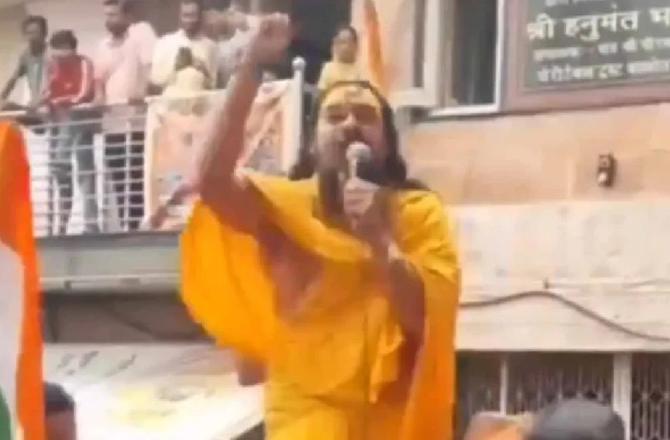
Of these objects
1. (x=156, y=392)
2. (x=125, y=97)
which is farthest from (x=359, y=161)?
(x=125, y=97)

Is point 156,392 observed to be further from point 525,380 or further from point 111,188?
point 525,380

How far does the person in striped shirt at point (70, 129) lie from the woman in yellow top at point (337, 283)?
4470 millimetres

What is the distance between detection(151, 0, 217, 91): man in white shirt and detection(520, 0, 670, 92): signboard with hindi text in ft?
4.63

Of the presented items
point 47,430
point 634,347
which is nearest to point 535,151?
point 634,347

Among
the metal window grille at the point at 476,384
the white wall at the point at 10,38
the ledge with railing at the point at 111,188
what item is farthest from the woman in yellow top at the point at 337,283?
the white wall at the point at 10,38

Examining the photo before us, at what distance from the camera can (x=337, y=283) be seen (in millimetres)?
3977

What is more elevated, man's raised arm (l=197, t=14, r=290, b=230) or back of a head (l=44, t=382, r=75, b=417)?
man's raised arm (l=197, t=14, r=290, b=230)

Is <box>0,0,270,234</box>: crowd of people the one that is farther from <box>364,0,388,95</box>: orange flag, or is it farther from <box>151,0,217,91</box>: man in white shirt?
<box>364,0,388,95</box>: orange flag

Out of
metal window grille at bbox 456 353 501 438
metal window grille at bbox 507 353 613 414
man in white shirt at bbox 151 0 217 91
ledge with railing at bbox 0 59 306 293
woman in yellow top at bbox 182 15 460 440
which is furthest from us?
ledge with railing at bbox 0 59 306 293

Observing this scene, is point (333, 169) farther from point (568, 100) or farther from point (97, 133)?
point (97, 133)

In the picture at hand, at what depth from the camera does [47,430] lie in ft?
12.3

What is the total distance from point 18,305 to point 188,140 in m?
4.30

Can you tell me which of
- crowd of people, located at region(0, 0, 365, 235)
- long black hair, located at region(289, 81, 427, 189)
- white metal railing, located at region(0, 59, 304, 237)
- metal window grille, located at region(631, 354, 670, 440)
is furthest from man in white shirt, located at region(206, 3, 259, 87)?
long black hair, located at region(289, 81, 427, 189)

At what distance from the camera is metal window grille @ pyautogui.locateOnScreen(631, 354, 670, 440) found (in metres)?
6.84
